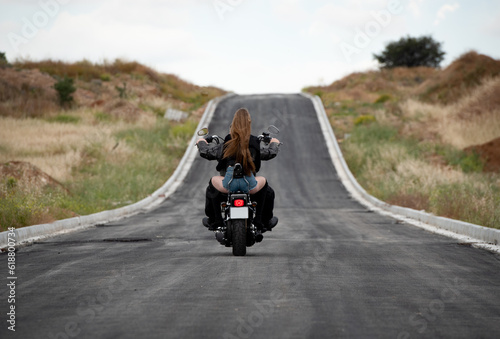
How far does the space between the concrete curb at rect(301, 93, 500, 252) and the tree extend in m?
53.9

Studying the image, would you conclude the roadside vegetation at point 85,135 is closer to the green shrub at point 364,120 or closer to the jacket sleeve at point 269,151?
the jacket sleeve at point 269,151

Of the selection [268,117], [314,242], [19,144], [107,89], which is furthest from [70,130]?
[314,242]

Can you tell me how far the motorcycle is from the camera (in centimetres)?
922

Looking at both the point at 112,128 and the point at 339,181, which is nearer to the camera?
the point at 339,181

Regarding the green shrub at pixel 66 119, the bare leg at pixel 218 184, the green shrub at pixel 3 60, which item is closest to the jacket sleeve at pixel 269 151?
the bare leg at pixel 218 184

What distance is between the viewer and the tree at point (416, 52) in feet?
291

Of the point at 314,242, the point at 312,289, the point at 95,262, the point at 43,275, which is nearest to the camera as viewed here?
the point at 312,289

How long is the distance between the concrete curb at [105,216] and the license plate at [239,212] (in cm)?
439

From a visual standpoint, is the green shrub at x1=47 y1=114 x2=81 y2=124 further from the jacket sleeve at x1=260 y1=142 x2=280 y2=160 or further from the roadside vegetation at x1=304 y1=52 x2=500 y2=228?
the jacket sleeve at x1=260 y1=142 x2=280 y2=160

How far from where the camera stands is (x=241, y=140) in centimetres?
924

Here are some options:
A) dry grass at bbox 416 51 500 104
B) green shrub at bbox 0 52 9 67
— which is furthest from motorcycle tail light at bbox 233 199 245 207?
green shrub at bbox 0 52 9 67

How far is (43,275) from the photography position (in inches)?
313

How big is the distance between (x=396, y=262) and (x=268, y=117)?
116ft

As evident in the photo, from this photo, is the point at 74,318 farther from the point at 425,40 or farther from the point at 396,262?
the point at 425,40
